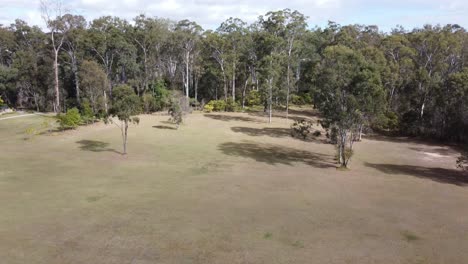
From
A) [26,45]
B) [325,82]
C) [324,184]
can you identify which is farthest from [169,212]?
[26,45]

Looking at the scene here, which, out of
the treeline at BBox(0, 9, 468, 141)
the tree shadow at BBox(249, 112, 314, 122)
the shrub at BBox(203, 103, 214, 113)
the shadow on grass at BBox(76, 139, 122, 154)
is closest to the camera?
the shadow on grass at BBox(76, 139, 122, 154)

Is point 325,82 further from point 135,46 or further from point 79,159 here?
point 135,46

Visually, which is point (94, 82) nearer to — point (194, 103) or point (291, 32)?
point (194, 103)

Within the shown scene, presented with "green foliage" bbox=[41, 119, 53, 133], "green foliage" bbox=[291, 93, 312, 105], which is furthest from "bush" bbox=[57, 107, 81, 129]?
"green foliage" bbox=[291, 93, 312, 105]

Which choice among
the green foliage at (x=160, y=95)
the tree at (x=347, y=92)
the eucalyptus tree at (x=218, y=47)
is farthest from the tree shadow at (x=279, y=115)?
the tree at (x=347, y=92)

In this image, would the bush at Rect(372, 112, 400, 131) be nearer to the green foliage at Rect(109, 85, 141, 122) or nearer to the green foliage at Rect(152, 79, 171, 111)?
the green foliage at Rect(109, 85, 141, 122)

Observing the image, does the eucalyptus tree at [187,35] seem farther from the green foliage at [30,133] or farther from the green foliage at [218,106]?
the green foliage at [30,133]
